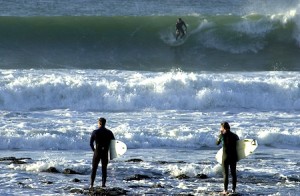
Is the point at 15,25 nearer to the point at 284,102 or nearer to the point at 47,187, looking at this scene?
the point at 284,102

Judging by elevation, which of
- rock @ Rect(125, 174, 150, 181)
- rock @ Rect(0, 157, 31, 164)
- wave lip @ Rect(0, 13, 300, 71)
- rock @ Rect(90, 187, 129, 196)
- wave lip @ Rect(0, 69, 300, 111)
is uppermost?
wave lip @ Rect(0, 13, 300, 71)

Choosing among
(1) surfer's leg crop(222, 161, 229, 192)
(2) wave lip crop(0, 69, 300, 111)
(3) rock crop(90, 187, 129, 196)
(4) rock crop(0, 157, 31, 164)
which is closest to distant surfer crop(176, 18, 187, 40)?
(2) wave lip crop(0, 69, 300, 111)

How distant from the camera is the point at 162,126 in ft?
71.3

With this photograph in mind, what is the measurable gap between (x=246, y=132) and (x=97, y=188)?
23.0 ft

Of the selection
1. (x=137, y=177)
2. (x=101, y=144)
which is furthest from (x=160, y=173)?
(x=101, y=144)

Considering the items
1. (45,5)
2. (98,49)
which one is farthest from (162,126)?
(45,5)

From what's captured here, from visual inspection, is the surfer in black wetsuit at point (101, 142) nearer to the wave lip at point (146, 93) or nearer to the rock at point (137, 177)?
the rock at point (137, 177)

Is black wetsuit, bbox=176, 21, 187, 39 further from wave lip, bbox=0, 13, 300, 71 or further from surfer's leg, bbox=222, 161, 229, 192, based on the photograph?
surfer's leg, bbox=222, 161, 229, 192

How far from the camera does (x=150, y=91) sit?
26406 mm

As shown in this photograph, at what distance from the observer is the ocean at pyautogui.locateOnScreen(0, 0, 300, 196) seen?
645 inches

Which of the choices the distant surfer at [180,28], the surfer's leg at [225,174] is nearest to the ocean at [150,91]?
the surfer's leg at [225,174]

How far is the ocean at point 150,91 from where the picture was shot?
53.8 ft

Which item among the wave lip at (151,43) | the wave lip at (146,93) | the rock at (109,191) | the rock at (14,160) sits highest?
the wave lip at (151,43)

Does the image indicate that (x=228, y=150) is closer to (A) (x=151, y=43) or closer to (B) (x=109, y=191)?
(B) (x=109, y=191)
